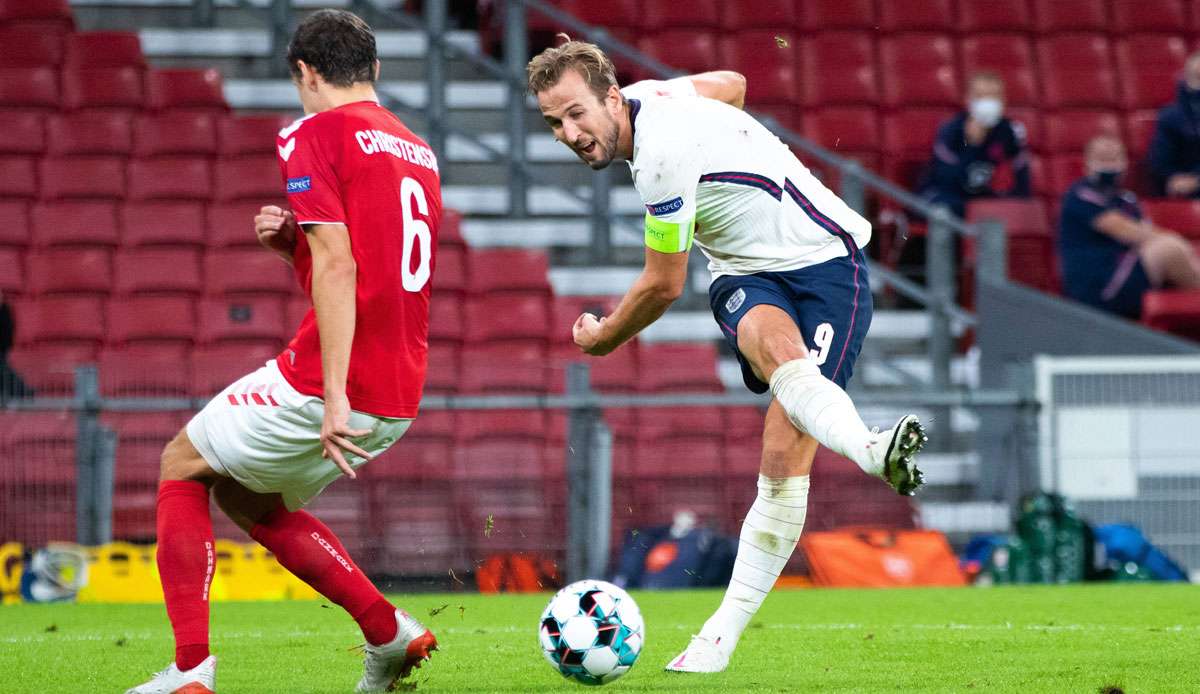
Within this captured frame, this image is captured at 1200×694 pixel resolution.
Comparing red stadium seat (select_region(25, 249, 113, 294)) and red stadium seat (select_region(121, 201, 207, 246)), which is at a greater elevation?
red stadium seat (select_region(121, 201, 207, 246))

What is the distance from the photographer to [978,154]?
12055 millimetres

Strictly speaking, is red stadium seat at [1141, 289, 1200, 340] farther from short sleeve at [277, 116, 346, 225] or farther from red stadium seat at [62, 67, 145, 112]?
short sleeve at [277, 116, 346, 225]

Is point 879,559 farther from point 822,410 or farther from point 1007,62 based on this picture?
point 822,410

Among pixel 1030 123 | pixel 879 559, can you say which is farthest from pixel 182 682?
pixel 1030 123

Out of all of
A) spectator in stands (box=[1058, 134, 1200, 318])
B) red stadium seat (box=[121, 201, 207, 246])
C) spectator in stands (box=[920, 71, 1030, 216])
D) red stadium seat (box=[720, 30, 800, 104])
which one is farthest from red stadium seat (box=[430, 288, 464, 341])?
spectator in stands (box=[1058, 134, 1200, 318])

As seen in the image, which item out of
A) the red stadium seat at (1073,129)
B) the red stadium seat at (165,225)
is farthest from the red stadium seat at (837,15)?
the red stadium seat at (165,225)

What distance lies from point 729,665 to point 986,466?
6.00 metres

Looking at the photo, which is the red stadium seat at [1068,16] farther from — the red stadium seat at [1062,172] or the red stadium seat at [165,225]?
the red stadium seat at [165,225]

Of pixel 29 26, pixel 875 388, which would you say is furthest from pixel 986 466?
pixel 29 26

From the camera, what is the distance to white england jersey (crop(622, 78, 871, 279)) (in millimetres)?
4527

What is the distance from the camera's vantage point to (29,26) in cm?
1291

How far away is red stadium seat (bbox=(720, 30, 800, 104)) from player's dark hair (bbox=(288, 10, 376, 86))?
29.5ft

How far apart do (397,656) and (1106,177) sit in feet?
26.5

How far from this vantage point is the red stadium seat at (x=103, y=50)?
12.7 meters
